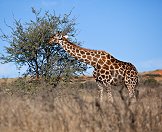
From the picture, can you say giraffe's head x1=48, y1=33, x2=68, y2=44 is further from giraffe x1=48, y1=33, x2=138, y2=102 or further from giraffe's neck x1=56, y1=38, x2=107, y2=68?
giraffe x1=48, y1=33, x2=138, y2=102

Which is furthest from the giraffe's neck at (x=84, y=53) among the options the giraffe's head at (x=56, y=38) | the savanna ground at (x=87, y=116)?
the savanna ground at (x=87, y=116)

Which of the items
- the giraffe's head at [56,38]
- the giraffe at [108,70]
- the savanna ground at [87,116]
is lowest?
the savanna ground at [87,116]

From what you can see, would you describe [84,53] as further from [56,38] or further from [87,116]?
[87,116]

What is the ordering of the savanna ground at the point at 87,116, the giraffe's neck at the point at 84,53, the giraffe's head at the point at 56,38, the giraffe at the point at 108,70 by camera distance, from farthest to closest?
the giraffe's head at the point at 56,38, the giraffe's neck at the point at 84,53, the giraffe at the point at 108,70, the savanna ground at the point at 87,116

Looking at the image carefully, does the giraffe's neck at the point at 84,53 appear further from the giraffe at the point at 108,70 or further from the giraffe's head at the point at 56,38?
the giraffe's head at the point at 56,38

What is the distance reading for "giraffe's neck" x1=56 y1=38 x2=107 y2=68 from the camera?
52.6 feet

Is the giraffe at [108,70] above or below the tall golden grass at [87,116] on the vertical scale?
above

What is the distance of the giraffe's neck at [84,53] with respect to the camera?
16.0 m

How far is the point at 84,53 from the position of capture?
16.6m

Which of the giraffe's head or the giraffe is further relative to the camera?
the giraffe's head

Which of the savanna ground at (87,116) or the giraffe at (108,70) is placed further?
the giraffe at (108,70)

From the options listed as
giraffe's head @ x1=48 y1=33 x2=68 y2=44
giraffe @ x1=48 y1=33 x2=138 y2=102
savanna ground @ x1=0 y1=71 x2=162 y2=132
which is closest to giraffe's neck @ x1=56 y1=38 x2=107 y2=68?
giraffe @ x1=48 y1=33 x2=138 y2=102

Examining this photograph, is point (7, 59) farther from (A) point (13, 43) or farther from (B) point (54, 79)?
(B) point (54, 79)

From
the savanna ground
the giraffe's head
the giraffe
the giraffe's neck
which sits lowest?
the savanna ground
